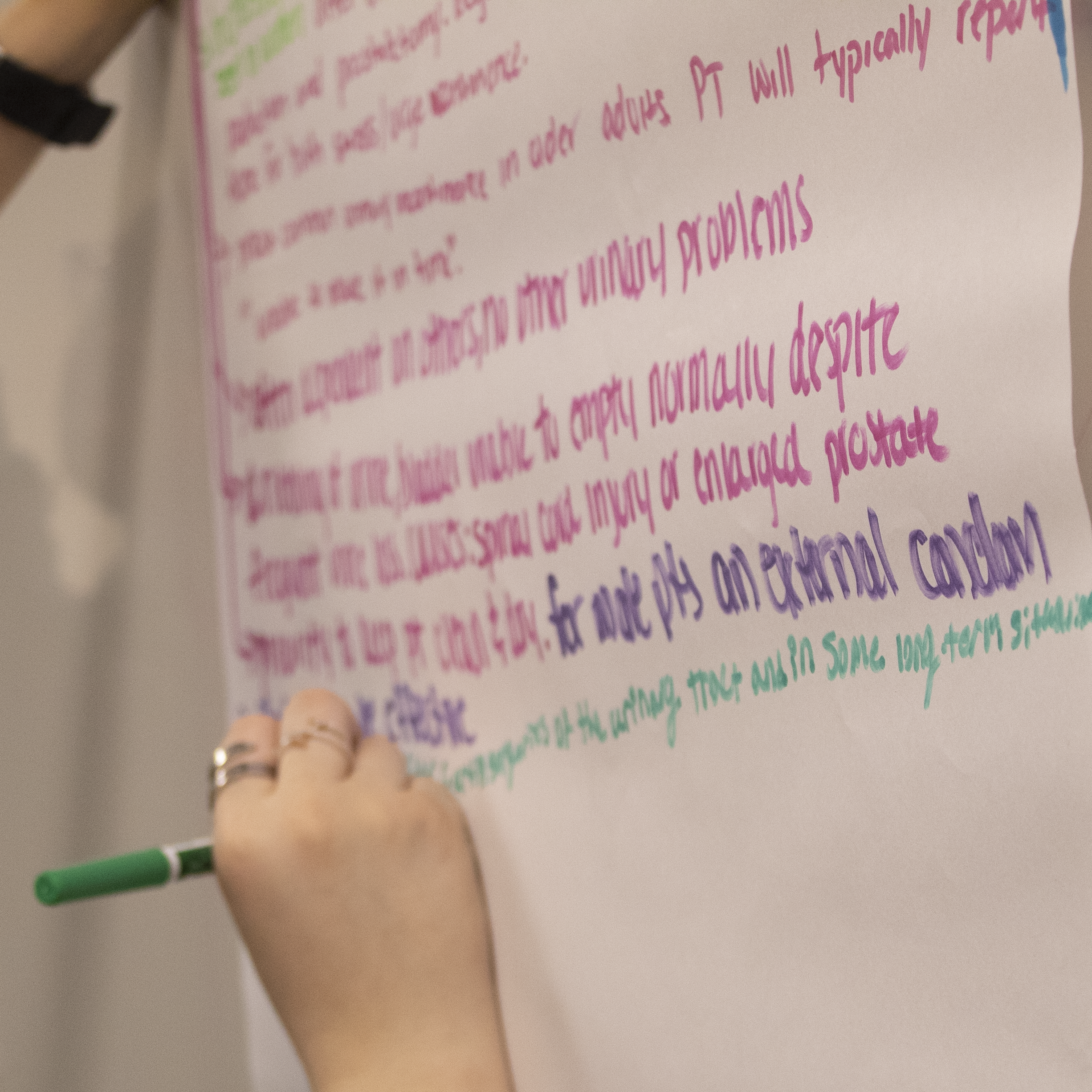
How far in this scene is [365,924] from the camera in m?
0.47

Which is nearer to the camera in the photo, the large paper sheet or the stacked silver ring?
the large paper sheet

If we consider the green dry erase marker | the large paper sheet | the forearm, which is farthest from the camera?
the forearm

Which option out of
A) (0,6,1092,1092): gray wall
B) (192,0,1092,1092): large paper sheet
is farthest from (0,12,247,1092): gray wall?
(192,0,1092,1092): large paper sheet

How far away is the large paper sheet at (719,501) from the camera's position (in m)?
0.32

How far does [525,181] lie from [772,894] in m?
0.32

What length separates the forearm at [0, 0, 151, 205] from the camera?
621 millimetres

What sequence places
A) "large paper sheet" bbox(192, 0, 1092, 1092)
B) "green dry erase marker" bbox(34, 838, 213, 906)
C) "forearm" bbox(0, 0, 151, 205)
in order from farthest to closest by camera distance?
"forearm" bbox(0, 0, 151, 205) < "green dry erase marker" bbox(34, 838, 213, 906) < "large paper sheet" bbox(192, 0, 1092, 1092)

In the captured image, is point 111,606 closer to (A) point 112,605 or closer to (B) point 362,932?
(A) point 112,605

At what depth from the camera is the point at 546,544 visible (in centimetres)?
47

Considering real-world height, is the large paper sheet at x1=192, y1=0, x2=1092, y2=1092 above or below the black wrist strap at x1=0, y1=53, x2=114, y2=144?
below

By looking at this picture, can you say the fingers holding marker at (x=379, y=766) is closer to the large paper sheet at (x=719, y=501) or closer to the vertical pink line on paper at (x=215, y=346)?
the large paper sheet at (x=719, y=501)

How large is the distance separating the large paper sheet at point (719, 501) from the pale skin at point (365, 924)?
23mm

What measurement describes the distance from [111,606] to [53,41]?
1.20ft

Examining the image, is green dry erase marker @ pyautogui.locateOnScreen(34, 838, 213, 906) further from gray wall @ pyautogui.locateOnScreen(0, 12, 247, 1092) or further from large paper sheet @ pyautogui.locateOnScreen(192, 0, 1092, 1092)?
gray wall @ pyautogui.locateOnScreen(0, 12, 247, 1092)
